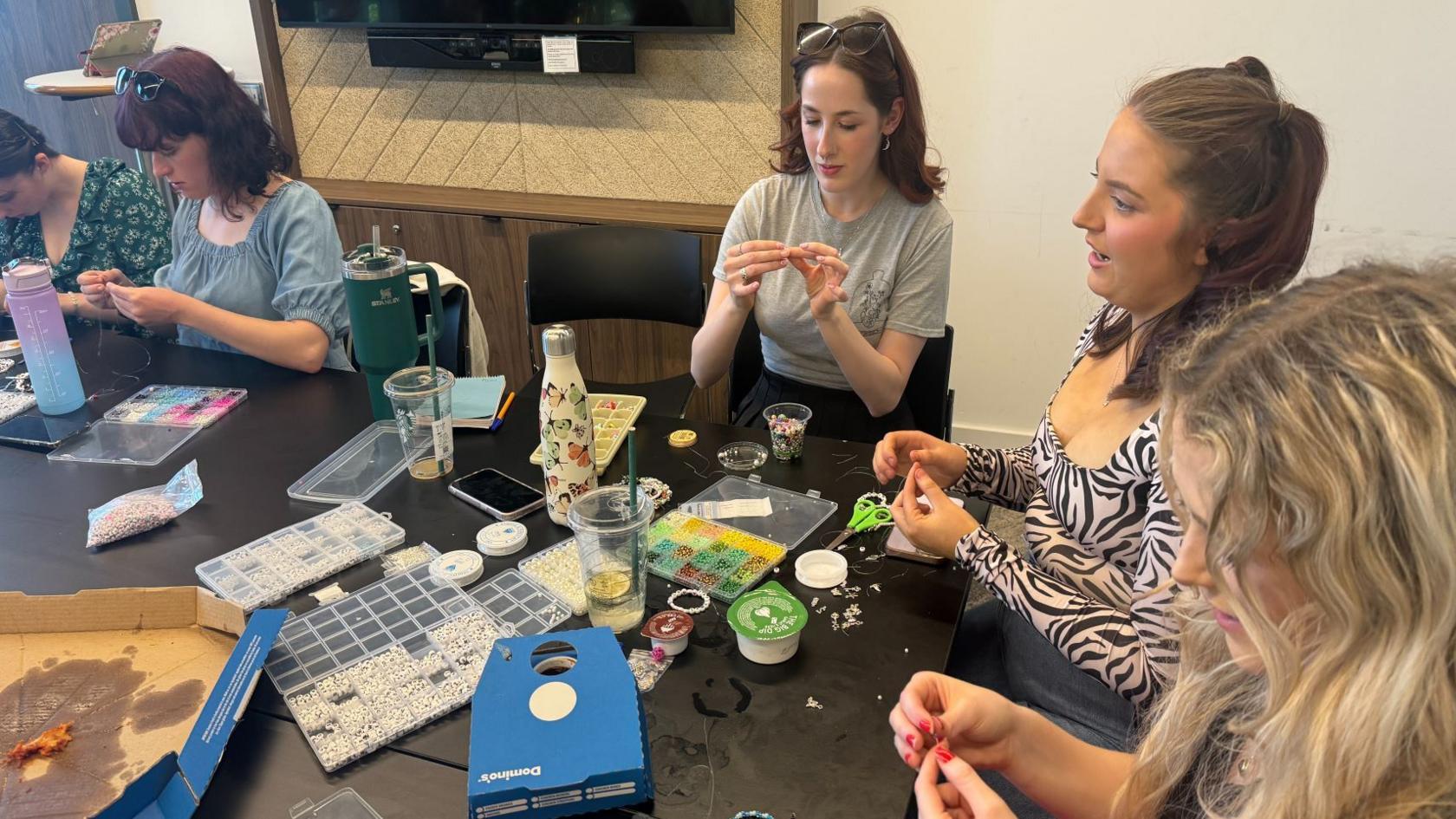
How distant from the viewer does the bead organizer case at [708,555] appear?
1.22m

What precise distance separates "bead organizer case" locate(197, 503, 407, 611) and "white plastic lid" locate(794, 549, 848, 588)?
→ 515 millimetres

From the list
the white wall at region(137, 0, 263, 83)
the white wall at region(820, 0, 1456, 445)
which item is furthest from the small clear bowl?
the white wall at region(137, 0, 263, 83)

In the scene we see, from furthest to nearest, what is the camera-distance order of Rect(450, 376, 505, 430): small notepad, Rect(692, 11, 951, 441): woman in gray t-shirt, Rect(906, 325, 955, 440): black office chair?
Rect(906, 325, 955, 440): black office chair < Rect(692, 11, 951, 441): woman in gray t-shirt < Rect(450, 376, 505, 430): small notepad

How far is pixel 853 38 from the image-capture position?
1824 mm

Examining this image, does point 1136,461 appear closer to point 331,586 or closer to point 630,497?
point 630,497

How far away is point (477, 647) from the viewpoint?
1100 millimetres

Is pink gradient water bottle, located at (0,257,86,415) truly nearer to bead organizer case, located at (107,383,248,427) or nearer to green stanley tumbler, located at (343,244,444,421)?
bead organizer case, located at (107,383,248,427)

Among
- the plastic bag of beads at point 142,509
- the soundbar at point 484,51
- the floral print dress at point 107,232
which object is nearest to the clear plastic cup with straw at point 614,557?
the plastic bag of beads at point 142,509

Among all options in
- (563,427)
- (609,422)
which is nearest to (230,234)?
(609,422)

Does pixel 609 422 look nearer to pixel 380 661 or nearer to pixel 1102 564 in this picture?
pixel 380 661

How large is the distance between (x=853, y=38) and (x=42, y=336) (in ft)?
5.37

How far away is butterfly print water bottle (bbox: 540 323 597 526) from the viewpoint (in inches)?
50.5

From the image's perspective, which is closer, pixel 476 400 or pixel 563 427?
pixel 563 427

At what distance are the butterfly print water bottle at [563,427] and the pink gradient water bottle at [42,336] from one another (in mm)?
1042
